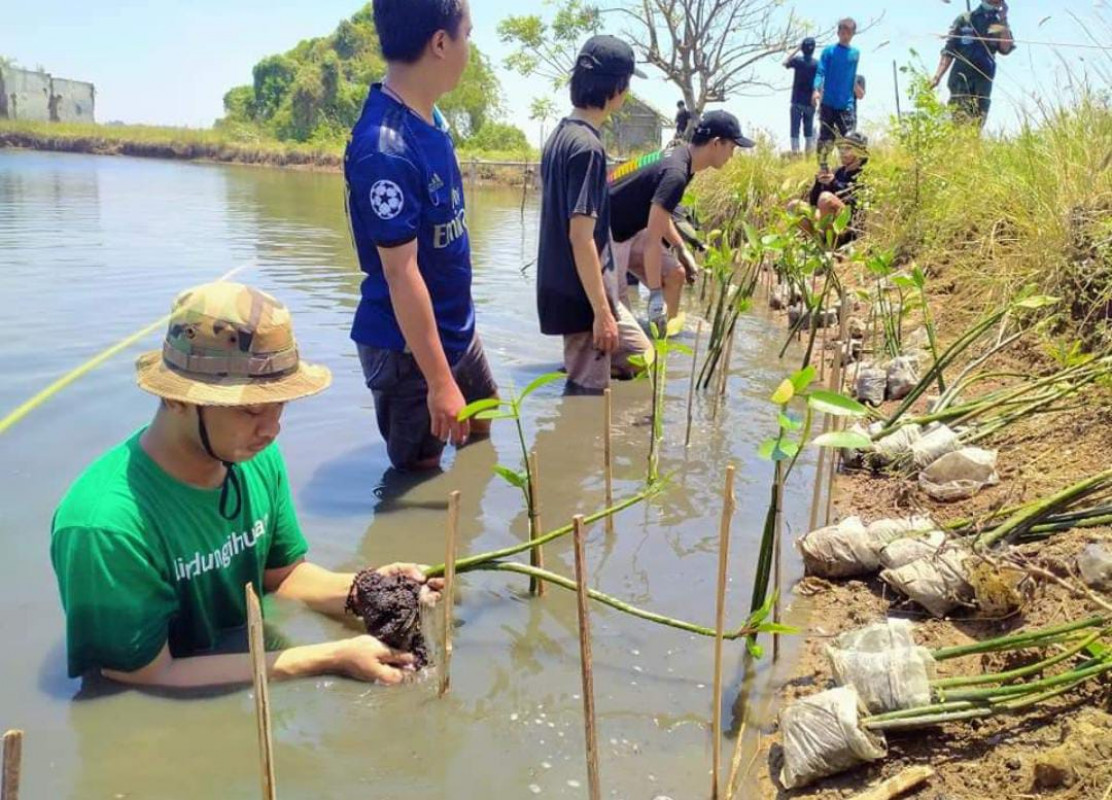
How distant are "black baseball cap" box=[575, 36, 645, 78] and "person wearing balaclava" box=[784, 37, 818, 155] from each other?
8.93 metres

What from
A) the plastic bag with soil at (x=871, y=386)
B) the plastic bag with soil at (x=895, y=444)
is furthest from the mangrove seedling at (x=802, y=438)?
the plastic bag with soil at (x=871, y=386)

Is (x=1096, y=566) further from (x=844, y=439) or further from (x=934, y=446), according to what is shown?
(x=934, y=446)

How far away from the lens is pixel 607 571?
3180mm

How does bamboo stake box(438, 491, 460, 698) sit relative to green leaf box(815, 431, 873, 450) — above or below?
below

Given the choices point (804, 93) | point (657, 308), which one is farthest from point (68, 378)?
point (804, 93)

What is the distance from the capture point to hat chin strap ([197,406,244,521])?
2.04 m

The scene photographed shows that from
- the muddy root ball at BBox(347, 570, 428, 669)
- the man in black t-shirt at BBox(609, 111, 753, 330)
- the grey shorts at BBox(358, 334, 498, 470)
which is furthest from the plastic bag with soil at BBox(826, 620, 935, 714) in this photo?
the man in black t-shirt at BBox(609, 111, 753, 330)

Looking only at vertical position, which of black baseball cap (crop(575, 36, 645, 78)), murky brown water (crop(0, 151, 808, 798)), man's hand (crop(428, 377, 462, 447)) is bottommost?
murky brown water (crop(0, 151, 808, 798))

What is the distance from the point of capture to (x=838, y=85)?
10.8 m

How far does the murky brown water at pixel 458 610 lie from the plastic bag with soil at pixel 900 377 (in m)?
0.65

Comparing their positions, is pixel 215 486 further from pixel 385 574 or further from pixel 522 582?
pixel 522 582

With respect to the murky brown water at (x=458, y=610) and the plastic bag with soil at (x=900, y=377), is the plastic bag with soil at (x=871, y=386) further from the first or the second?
the murky brown water at (x=458, y=610)

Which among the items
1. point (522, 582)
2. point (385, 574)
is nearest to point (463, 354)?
point (522, 582)

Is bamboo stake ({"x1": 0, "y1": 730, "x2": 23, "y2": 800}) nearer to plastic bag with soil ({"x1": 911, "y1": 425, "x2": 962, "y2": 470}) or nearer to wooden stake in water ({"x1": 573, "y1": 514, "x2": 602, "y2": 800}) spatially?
wooden stake in water ({"x1": 573, "y1": 514, "x2": 602, "y2": 800})
